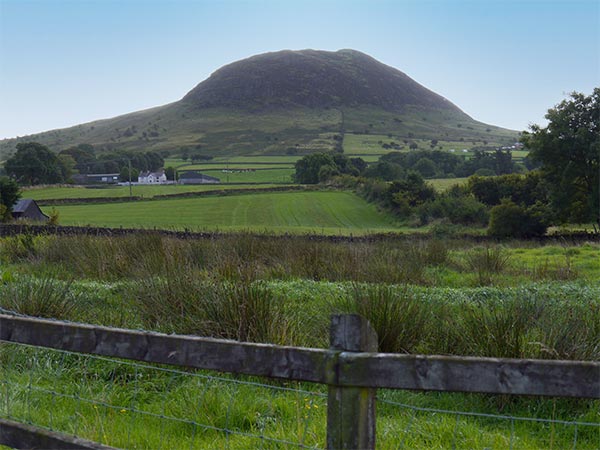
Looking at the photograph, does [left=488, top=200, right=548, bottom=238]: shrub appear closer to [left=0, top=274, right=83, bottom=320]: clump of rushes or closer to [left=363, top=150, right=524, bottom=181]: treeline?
[left=0, top=274, right=83, bottom=320]: clump of rushes

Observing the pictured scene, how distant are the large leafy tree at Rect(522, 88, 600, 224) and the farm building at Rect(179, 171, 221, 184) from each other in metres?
62.7

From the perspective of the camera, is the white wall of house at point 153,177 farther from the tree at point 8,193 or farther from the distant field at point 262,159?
the tree at point 8,193

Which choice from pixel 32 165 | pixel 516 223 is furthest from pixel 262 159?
pixel 516 223

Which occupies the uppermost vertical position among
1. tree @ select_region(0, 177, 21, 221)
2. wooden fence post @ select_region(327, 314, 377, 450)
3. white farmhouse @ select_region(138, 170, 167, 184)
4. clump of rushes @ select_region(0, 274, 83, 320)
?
wooden fence post @ select_region(327, 314, 377, 450)

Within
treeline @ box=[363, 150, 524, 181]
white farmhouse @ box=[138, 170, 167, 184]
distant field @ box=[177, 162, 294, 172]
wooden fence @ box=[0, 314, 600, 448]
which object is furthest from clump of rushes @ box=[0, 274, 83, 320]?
white farmhouse @ box=[138, 170, 167, 184]

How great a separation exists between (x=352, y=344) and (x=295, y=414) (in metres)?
2.40

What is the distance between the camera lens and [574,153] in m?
44.7

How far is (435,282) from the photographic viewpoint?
1120cm

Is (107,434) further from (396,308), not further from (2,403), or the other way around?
(396,308)

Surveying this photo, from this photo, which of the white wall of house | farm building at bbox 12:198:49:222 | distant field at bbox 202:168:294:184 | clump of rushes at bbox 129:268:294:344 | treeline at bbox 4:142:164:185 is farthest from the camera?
the white wall of house

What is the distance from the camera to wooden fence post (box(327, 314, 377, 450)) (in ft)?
7.75

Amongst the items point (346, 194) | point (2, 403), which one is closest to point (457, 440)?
point (2, 403)

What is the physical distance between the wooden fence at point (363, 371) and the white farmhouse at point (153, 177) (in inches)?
4498

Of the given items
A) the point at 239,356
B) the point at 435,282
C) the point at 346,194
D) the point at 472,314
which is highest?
the point at 239,356
